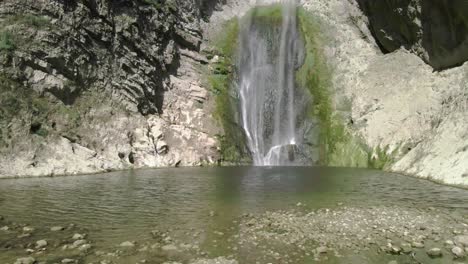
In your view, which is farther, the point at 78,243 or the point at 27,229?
the point at 27,229

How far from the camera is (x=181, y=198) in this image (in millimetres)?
22266

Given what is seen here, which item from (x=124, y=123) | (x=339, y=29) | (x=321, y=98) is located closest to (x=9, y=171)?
(x=124, y=123)

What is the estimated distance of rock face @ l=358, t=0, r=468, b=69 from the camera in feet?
128

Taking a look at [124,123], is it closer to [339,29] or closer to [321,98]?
[321,98]

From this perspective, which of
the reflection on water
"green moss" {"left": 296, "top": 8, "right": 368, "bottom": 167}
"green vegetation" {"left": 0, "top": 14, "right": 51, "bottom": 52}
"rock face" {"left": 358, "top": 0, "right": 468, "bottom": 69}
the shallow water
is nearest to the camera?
the shallow water

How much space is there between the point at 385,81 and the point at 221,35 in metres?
24.7

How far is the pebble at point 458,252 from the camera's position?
11.6 meters

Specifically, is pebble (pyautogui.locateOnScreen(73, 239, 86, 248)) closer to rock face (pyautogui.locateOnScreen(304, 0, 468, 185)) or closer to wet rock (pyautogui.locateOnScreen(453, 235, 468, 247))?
wet rock (pyautogui.locateOnScreen(453, 235, 468, 247))

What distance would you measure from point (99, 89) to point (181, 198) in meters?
27.2

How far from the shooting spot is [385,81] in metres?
47.6

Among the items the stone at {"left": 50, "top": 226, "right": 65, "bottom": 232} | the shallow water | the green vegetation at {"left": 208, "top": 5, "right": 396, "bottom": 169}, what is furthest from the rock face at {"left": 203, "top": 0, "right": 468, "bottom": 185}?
the stone at {"left": 50, "top": 226, "right": 65, "bottom": 232}

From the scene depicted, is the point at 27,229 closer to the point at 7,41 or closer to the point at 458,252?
the point at 458,252

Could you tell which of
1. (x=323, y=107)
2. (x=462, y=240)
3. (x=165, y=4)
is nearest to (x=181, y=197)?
(x=462, y=240)

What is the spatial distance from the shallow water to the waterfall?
18044 millimetres
